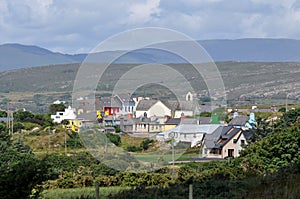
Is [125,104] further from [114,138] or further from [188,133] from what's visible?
Result: [188,133]

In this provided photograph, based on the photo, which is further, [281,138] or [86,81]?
[86,81]

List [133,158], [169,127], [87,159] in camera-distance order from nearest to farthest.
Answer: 1. [133,158]
2. [87,159]
3. [169,127]

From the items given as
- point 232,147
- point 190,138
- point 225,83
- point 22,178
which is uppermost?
point 225,83

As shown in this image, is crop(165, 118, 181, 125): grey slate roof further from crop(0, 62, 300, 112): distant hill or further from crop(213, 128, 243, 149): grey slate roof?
crop(0, 62, 300, 112): distant hill

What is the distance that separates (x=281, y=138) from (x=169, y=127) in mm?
9134

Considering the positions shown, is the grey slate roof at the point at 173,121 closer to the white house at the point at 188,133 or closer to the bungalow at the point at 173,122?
the bungalow at the point at 173,122

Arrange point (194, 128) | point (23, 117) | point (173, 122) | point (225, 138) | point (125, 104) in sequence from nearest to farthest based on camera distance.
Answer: point (173, 122) < point (125, 104) < point (194, 128) < point (225, 138) < point (23, 117)

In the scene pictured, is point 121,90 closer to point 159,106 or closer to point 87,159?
point 159,106

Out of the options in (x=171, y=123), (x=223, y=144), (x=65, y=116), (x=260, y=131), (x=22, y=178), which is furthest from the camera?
(x=65, y=116)

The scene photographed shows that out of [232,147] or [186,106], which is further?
[232,147]

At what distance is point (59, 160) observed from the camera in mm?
26672

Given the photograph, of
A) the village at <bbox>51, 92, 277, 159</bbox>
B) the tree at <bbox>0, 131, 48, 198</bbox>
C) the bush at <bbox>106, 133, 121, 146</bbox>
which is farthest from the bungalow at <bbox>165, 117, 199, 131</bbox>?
the tree at <bbox>0, 131, 48, 198</bbox>

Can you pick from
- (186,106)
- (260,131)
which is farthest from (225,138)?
(186,106)

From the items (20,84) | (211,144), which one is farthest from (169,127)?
(20,84)
